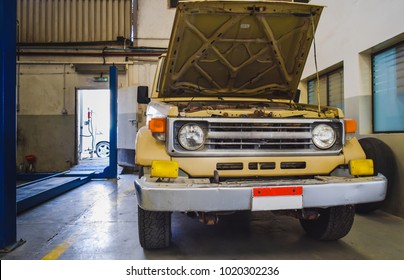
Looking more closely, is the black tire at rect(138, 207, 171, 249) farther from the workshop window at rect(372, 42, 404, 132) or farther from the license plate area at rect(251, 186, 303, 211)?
the workshop window at rect(372, 42, 404, 132)

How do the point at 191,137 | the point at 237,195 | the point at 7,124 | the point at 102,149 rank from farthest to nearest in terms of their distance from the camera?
the point at 102,149 < the point at 7,124 < the point at 191,137 < the point at 237,195

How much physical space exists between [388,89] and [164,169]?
11.3 feet

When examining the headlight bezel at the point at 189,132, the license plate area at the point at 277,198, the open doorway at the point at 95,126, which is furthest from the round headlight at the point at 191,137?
the open doorway at the point at 95,126

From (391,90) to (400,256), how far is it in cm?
228

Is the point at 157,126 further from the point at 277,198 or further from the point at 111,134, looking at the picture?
the point at 111,134

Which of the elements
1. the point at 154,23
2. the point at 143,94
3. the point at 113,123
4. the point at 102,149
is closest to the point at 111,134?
the point at 113,123

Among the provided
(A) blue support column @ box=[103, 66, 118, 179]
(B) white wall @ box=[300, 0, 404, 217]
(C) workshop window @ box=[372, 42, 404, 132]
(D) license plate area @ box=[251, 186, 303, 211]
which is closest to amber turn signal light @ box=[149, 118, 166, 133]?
(D) license plate area @ box=[251, 186, 303, 211]

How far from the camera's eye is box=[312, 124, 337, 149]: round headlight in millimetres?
2303

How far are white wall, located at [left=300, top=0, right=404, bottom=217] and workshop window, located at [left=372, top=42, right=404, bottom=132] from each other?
92 mm

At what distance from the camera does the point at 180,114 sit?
214cm

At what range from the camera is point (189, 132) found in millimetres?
2129

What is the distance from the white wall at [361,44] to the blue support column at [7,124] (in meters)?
4.19

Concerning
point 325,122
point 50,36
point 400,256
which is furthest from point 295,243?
point 50,36

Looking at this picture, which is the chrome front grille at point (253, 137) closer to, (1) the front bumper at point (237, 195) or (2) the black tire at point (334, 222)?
(1) the front bumper at point (237, 195)
